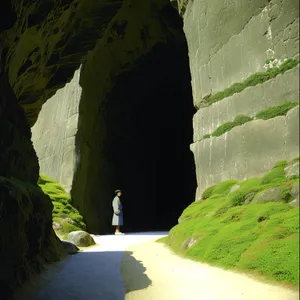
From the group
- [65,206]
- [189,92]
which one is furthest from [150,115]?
[65,206]

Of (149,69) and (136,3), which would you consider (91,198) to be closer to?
(149,69)

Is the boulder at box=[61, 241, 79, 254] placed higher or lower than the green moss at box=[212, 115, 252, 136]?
lower

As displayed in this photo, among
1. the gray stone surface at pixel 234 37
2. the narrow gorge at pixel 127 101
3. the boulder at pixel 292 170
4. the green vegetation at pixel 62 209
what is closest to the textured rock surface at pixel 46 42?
the narrow gorge at pixel 127 101

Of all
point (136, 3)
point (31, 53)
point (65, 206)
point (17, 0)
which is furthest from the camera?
point (136, 3)

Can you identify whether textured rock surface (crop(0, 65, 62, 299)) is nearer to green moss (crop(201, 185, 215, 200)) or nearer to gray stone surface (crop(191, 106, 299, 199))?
green moss (crop(201, 185, 215, 200))

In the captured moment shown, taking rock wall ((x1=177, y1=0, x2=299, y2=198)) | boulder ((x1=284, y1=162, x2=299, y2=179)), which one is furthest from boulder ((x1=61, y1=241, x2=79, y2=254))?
boulder ((x1=284, y1=162, x2=299, y2=179))

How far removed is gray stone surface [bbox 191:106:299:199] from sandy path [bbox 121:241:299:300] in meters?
3.32

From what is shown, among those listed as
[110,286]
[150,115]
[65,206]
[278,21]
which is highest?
[150,115]

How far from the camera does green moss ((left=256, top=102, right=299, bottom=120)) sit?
8203 mm

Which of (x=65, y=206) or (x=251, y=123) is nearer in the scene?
(x=251, y=123)

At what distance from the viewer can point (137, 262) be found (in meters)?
7.95

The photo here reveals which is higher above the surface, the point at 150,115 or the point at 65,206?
the point at 150,115

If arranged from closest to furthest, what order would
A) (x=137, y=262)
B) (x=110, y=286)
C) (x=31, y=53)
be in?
(x=110, y=286)
(x=137, y=262)
(x=31, y=53)

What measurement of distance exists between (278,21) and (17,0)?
A: 21.3 ft
